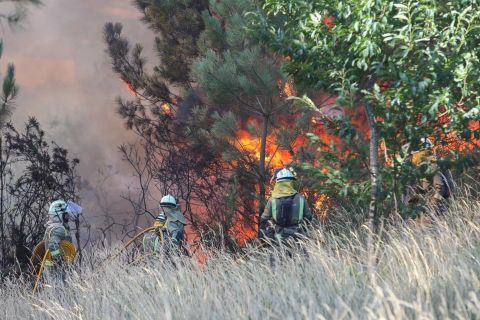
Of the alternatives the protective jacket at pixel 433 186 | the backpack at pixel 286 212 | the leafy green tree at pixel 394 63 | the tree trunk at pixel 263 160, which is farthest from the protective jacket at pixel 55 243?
the protective jacket at pixel 433 186

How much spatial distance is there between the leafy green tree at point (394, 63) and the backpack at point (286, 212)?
4.14ft

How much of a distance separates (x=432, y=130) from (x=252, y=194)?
5.55m

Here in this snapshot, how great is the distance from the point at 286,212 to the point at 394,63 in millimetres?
2375

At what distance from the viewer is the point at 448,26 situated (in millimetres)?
7367

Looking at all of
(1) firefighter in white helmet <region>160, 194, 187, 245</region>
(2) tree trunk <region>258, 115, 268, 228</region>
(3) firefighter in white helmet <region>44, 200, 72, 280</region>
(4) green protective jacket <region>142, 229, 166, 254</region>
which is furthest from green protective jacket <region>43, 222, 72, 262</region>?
(2) tree trunk <region>258, 115, 268, 228</region>

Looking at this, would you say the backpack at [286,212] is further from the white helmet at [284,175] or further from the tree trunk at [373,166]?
the tree trunk at [373,166]

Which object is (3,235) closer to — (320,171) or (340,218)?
(340,218)

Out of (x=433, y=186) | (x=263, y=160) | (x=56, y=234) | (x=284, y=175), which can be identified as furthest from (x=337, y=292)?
(x=263, y=160)

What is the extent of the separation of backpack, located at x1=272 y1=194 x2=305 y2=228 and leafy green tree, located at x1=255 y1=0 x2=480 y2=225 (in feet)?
4.14

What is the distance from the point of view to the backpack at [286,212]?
9.20 meters

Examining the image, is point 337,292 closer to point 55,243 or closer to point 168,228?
point 168,228

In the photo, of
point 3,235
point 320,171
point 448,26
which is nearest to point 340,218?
point 320,171

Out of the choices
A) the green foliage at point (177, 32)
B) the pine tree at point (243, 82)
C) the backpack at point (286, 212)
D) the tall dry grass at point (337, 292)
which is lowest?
the tall dry grass at point (337, 292)

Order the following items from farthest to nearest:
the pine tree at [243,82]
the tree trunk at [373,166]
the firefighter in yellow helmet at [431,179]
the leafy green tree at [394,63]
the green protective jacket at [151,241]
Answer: the pine tree at [243,82]
the green protective jacket at [151,241]
the tree trunk at [373,166]
the firefighter in yellow helmet at [431,179]
the leafy green tree at [394,63]
